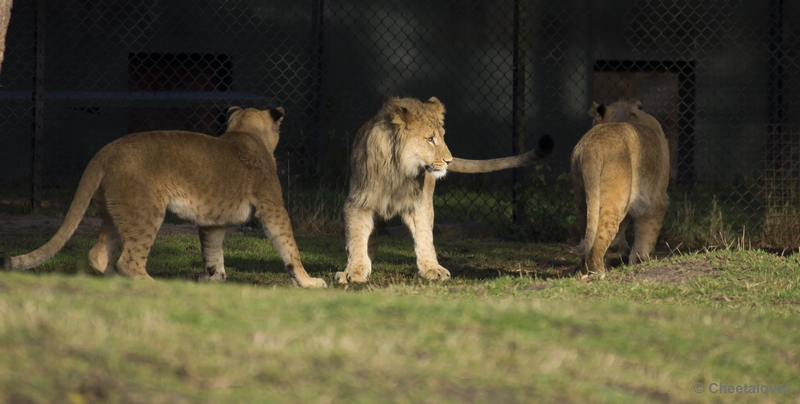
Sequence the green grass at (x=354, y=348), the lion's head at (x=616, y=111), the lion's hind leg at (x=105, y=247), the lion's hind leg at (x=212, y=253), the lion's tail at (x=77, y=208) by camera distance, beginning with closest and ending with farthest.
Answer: the green grass at (x=354, y=348)
the lion's tail at (x=77, y=208)
the lion's hind leg at (x=105, y=247)
the lion's hind leg at (x=212, y=253)
the lion's head at (x=616, y=111)

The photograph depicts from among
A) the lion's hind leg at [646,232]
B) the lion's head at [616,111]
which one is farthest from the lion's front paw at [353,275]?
the lion's head at [616,111]

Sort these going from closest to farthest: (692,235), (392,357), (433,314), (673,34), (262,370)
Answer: (262,370)
(392,357)
(433,314)
(692,235)
(673,34)

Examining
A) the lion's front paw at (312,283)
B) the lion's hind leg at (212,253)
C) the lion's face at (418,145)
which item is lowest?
the lion's front paw at (312,283)

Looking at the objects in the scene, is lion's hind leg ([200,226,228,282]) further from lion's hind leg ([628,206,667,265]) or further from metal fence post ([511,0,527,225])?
metal fence post ([511,0,527,225])

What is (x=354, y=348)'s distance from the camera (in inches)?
105

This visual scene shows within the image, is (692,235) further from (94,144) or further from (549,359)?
(94,144)

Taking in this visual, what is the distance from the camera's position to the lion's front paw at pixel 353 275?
624 cm

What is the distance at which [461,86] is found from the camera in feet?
38.9

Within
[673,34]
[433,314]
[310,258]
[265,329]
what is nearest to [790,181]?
[673,34]

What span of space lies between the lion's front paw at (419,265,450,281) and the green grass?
2435 mm

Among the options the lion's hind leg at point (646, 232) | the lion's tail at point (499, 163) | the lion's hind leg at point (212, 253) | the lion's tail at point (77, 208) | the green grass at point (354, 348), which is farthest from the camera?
the lion's tail at point (499, 163)

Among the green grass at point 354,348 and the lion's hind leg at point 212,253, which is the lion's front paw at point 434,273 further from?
the green grass at point 354,348

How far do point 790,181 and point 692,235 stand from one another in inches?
51.3

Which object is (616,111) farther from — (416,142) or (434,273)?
(434,273)
